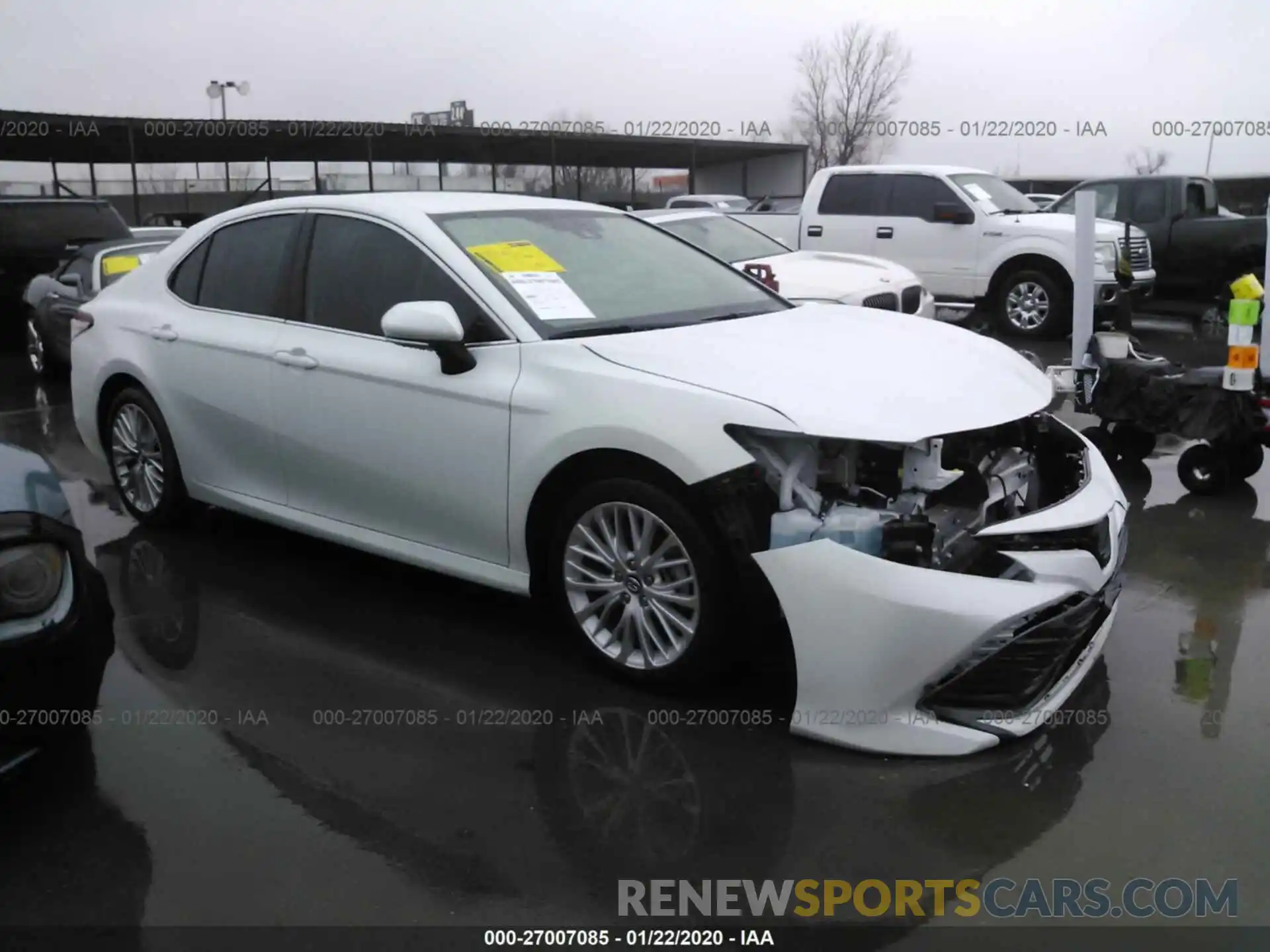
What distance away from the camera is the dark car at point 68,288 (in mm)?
10438

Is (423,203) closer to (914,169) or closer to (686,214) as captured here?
(686,214)

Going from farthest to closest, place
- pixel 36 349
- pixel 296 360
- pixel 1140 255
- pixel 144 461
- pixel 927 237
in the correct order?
pixel 1140 255
pixel 927 237
pixel 36 349
pixel 144 461
pixel 296 360

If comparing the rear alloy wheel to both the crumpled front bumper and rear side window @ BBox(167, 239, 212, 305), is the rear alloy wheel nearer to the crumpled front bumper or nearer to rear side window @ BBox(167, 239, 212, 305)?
rear side window @ BBox(167, 239, 212, 305)

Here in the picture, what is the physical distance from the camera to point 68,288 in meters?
10.3

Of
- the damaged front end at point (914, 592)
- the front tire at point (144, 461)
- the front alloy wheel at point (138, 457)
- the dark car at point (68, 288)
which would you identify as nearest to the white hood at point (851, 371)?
the damaged front end at point (914, 592)

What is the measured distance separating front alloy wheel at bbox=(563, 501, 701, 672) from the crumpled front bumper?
0.34 meters

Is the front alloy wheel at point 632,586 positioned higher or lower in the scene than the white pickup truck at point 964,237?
lower

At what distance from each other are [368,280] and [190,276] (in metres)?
1.36

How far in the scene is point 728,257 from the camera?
985 centimetres

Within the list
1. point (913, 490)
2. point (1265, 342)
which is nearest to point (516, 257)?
point (913, 490)

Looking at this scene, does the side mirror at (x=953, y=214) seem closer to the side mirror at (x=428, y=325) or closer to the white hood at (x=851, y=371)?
the white hood at (x=851, y=371)

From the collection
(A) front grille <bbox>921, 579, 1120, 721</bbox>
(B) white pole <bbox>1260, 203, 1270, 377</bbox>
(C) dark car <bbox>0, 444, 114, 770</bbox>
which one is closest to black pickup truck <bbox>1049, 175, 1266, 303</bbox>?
(B) white pole <bbox>1260, 203, 1270, 377</bbox>

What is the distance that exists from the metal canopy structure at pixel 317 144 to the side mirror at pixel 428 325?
19.8 meters

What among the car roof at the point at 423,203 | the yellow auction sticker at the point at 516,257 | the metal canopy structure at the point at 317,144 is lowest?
the yellow auction sticker at the point at 516,257
